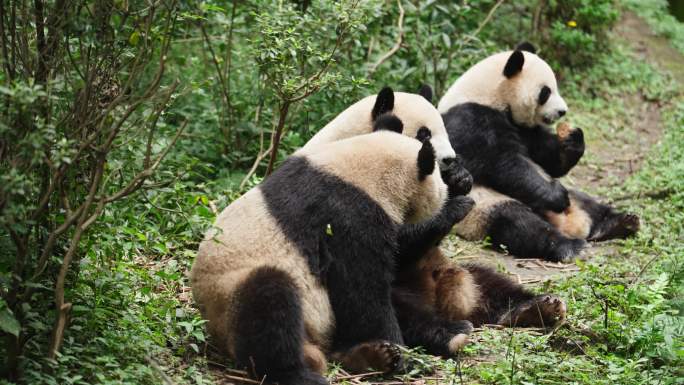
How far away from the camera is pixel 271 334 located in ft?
14.1

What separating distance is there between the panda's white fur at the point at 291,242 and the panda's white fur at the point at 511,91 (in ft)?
8.56

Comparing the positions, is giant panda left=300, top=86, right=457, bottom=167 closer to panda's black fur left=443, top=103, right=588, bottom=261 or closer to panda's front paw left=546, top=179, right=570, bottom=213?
panda's black fur left=443, top=103, right=588, bottom=261

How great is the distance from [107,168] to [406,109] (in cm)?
219

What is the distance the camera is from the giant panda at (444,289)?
507 centimetres

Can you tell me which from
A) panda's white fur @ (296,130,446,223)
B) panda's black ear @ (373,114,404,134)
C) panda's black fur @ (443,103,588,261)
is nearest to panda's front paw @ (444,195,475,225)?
panda's white fur @ (296,130,446,223)

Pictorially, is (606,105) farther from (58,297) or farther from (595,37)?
(58,297)

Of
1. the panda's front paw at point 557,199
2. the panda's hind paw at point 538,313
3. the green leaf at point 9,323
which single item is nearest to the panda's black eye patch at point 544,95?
the panda's front paw at point 557,199

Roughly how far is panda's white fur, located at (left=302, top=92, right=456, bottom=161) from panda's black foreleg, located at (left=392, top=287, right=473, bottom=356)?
129cm

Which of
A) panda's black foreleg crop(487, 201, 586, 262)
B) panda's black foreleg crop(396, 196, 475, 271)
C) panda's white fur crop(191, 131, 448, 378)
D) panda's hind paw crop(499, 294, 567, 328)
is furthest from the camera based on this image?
panda's black foreleg crop(487, 201, 586, 262)

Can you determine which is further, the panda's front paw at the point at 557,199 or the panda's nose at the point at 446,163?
the panda's front paw at the point at 557,199

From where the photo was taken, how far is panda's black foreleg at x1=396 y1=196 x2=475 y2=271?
5.20 meters

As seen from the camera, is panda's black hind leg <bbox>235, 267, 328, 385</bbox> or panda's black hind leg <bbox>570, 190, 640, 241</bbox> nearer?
panda's black hind leg <bbox>235, 267, 328, 385</bbox>

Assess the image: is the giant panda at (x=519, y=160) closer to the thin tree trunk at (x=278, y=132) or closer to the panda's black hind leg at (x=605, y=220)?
the panda's black hind leg at (x=605, y=220)

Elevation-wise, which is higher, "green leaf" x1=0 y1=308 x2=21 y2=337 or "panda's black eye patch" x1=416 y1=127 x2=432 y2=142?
"panda's black eye patch" x1=416 y1=127 x2=432 y2=142
